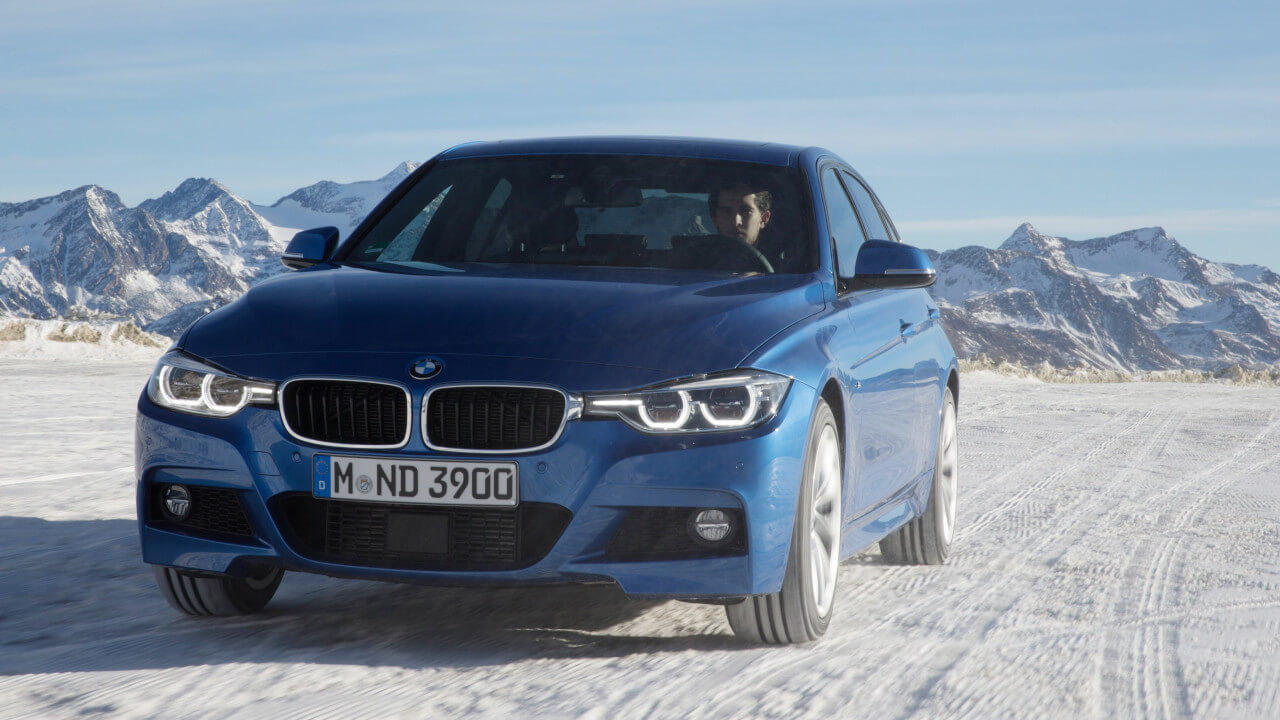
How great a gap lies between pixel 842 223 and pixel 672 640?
6.09ft

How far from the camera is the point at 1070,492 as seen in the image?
799 cm

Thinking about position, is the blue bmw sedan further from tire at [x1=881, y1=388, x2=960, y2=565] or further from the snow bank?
the snow bank

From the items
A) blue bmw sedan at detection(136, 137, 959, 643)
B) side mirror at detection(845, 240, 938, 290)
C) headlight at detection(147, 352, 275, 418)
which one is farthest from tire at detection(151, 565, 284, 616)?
side mirror at detection(845, 240, 938, 290)

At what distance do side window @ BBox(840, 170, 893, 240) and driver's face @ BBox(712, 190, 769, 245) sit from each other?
3.24ft

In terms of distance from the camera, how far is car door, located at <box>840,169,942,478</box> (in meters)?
5.27

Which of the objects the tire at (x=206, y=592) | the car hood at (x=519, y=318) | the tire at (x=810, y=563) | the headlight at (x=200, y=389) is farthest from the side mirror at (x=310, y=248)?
the tire at (x=810, y=563)

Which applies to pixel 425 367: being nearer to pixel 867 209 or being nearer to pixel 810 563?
pixel 810 563

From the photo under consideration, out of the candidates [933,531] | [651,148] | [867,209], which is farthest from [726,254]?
[933,531]

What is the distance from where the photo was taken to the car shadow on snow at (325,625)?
12.0ft

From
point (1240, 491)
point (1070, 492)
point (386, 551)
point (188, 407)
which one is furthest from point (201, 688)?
point (1240, 491)

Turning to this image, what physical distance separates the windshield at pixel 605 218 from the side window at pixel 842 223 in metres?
0.17

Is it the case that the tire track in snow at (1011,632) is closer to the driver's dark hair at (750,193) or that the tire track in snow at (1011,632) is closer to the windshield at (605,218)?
the windshield at (605,218)

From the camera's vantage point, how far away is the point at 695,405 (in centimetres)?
346

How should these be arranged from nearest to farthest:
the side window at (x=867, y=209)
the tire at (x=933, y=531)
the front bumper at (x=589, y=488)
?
the front bumper at (x=589, y=488), the tire at (x=933, y=531), the side window at (x=867, y=209)
